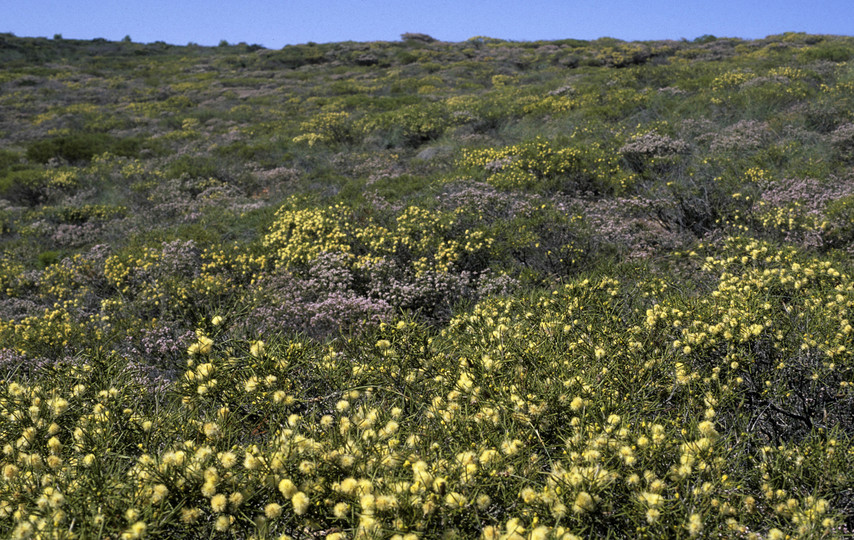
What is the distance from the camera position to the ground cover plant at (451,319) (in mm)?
1867

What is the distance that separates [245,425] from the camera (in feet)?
8.25

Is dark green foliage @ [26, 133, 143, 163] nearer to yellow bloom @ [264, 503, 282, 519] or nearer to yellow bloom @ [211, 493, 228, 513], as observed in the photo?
yellow bloom @ [211, 493, 228, 513]

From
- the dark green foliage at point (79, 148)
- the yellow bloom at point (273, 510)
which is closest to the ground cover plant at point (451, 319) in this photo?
the yellow bloom at point (273, 510)

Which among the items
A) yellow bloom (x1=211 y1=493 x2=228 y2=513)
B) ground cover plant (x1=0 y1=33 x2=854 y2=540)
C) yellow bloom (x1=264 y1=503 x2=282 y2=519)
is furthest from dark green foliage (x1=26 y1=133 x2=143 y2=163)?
yellow bloom (x1=264 y1=503 x2=282 y2=519)

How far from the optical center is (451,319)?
4.13 m

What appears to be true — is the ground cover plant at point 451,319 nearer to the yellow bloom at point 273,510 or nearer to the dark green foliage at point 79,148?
the yellow bloom at point 273,510

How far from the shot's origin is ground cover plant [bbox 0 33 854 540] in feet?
6.13

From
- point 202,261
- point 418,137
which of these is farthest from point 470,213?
point 418,137

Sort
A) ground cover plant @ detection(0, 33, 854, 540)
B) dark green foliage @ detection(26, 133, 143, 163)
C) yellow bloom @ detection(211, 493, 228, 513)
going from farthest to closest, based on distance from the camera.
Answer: dark green foliage @ detection(26, 133, 143, 163) → ground cover plant @ detection(0, 33, 854, 540) → yellow bloom @ detection(211, 493, 228, 513)

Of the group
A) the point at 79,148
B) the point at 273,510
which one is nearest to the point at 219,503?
the point at 273,510

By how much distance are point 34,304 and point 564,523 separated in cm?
782

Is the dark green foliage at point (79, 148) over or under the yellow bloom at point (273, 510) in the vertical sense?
over

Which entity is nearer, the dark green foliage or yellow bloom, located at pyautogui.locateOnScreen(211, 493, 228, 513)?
yellow bloom, located at pyautogui.locateOnScreen(211, 493, 228, 513)

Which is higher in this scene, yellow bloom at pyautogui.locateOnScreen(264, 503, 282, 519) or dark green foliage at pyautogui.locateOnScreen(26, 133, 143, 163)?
dark green foliage at pyautogui.locateOnScreen(26, 133, 143, 163)
